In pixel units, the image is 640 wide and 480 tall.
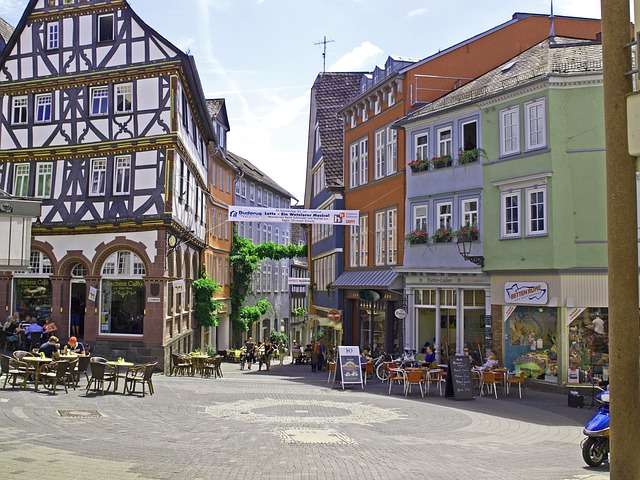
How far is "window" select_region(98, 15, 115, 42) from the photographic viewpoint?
29.8m

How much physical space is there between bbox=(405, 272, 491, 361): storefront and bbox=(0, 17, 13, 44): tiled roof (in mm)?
21553

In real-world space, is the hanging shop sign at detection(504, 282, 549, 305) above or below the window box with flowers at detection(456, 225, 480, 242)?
below

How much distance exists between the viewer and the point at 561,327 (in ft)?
74.6

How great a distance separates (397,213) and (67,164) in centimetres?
1358

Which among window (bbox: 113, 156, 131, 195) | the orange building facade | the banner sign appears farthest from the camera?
the orange building facade

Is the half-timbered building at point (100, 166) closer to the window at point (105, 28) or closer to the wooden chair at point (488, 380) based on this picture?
the window at point (105, 28)

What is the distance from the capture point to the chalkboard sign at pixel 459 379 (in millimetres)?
20547

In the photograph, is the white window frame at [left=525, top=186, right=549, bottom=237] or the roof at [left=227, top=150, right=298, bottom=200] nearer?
the white window frame at [left=525, top=186, right=549, bottom=237]

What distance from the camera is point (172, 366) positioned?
28719mm

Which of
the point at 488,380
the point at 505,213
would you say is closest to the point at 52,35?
the point at 505,213

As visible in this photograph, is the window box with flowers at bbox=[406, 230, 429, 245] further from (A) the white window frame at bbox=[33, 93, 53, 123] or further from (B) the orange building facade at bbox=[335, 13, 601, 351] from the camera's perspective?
(A) the white window frame at bbox=[33, 93, 53, 123]

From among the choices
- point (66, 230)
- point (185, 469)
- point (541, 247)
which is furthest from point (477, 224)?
point (185, 469)

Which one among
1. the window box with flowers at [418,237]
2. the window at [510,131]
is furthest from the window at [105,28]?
the window at [510,131]

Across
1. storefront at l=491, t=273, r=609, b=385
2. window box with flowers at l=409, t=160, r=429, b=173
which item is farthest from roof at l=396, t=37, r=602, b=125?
storefront at l=491, t=273, r=609, b=385
